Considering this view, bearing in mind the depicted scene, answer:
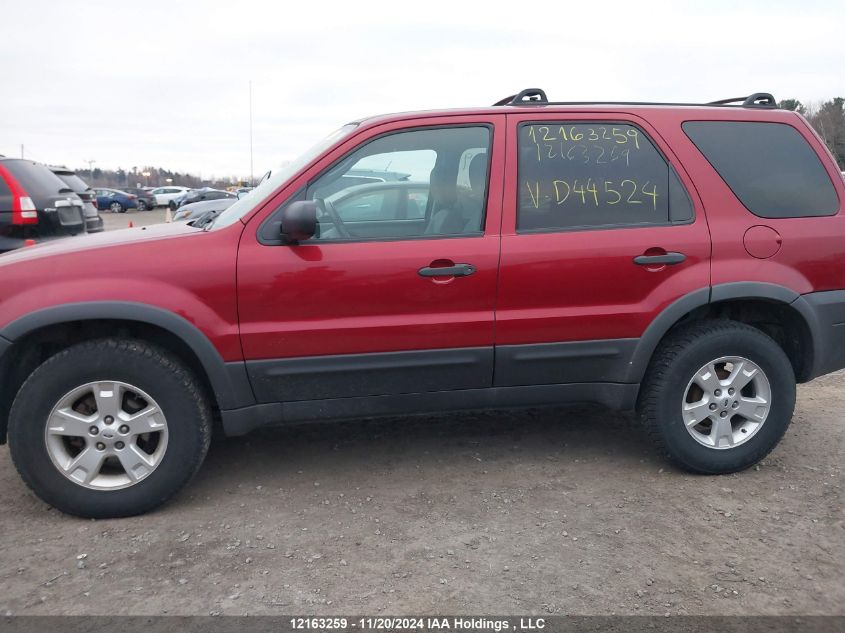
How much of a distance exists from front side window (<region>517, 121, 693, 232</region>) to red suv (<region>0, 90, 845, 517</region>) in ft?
0.04

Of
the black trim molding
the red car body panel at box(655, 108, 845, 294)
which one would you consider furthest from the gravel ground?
the red car body panel at box(655, 108, 845, 294)

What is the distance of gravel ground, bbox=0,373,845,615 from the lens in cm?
273

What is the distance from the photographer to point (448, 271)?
345 centimetres

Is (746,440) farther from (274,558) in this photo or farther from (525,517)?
(274,558)

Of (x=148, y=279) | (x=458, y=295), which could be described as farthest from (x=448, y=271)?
(x=148, y=279)

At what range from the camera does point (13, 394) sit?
3.43 m

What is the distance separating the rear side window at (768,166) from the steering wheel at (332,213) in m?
1.83

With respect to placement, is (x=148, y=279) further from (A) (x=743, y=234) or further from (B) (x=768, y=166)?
(B) (x=768, y=166)

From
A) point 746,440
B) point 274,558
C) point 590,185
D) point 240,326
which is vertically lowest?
point 274,558

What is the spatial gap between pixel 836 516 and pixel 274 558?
98.7 inches

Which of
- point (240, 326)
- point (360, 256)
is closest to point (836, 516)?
point (360, 256)

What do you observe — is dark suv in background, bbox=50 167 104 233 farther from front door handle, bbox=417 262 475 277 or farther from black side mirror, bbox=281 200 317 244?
front door handle, bbox=417 262 475 277

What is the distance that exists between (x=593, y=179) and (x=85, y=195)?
23.4 ft

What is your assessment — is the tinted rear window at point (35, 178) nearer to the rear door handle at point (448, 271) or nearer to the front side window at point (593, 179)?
the rear door handle at point (448, 271)
